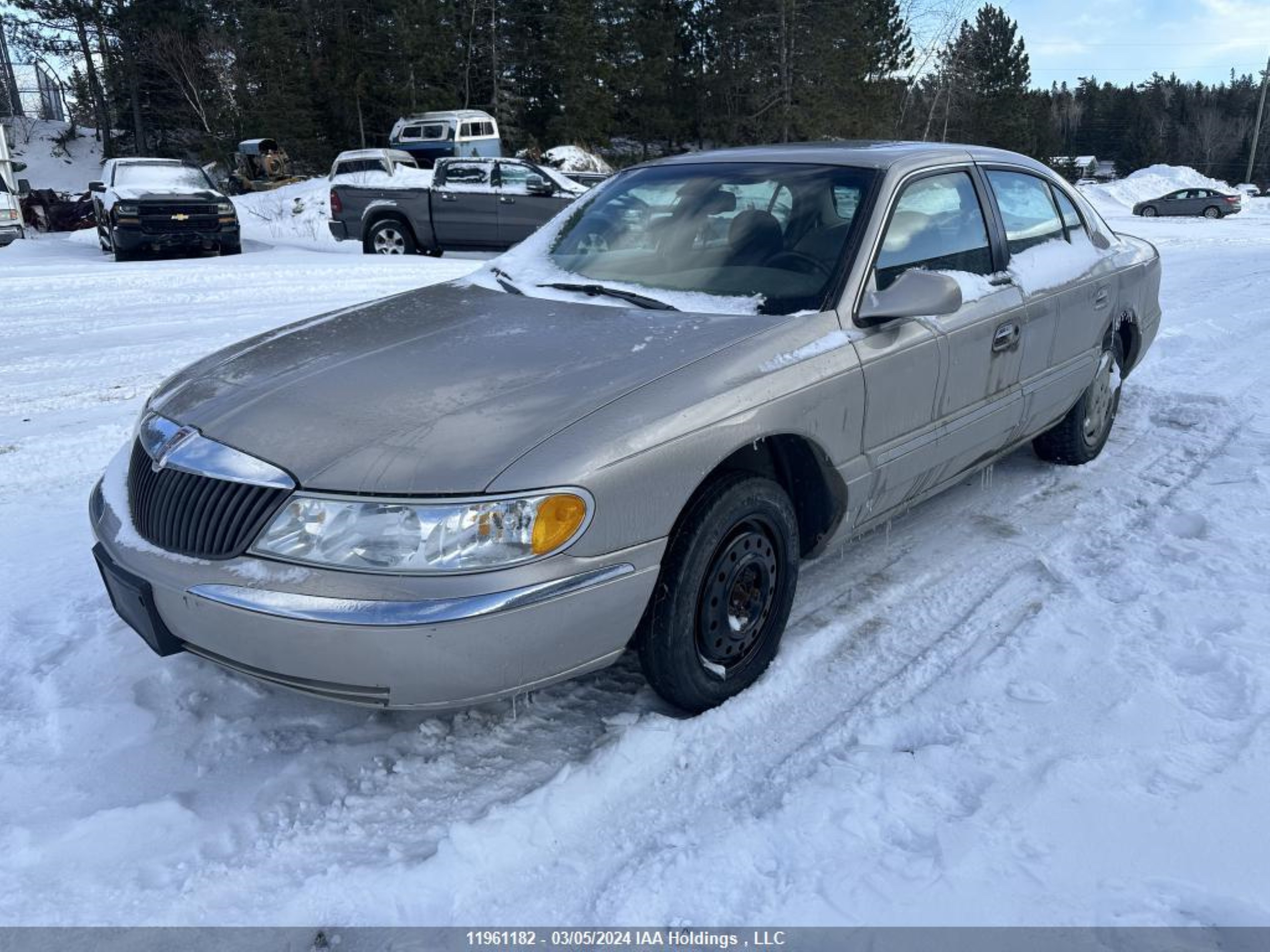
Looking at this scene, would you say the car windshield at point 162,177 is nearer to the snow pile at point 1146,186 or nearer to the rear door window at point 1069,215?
the rear door window at point 1069,215

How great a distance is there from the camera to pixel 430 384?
265 centimetres

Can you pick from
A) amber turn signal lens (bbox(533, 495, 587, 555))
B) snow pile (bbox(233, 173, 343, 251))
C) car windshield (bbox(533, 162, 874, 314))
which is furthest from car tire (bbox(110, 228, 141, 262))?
amber turn signal lens (bbox(533, 495, 587, 555))

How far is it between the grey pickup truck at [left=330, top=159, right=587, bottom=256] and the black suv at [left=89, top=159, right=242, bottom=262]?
77.6 inches

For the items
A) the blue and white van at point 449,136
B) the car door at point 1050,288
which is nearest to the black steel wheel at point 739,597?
the car door at point 1050,288

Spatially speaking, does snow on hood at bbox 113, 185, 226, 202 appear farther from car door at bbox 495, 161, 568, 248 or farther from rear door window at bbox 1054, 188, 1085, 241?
rear door window at bbox 1054, 188, 1085, 241

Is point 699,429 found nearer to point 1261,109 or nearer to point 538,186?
point 538,186

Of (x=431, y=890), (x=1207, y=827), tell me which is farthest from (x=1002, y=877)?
(x=431, y=890)

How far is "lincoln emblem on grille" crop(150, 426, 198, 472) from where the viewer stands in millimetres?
2564

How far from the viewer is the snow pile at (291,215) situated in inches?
839

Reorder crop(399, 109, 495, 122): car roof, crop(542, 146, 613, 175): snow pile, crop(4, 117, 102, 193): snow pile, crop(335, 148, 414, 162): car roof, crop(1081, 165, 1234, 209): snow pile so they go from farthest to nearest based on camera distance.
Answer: crop(1081, 165, 1234, 209): snow pile < crop(4, 117, 102, 193): snow pile < crop(542, 146, 613, 175): snow pile < crop(399, 109, 495, 122): car roof < crop(335, 148, 414, 162): car roof

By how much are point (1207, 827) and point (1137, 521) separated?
7.04 feet

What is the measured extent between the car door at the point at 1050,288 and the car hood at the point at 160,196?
563 inches

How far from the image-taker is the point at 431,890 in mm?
2158

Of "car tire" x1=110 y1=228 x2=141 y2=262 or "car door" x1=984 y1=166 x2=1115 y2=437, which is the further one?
"car tire" x1=110 y1=228 x2=141 y2=262
